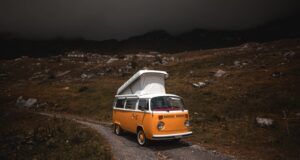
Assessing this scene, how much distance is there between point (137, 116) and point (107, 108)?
18.5 m

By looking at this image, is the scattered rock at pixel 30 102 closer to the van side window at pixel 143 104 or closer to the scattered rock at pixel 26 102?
the scattered rock at pixel 26 102

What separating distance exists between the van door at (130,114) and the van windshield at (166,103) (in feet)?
6.76

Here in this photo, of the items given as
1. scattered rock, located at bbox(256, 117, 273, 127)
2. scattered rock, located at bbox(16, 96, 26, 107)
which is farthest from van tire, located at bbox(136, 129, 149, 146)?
scattered rock, located at bbox(16, 96, 26, 107)

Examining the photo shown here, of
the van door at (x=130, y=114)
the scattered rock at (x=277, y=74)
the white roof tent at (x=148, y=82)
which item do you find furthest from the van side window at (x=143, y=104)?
the scattered rock at (x=277, y=74)

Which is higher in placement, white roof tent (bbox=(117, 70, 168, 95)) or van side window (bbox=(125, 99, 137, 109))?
white roof tent (bbox=(117, 70, 168, 95))

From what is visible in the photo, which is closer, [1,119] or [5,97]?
[1,119]

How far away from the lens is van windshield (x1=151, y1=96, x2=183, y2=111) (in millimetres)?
13072

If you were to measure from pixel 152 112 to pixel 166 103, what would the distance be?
1.52 metres

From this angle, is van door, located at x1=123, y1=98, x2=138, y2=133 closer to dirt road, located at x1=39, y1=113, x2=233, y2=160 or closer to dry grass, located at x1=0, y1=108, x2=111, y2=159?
dirt road, located at x1=39, y1=113, x2=233, y2=160

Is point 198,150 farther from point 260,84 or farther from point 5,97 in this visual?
point 5,97

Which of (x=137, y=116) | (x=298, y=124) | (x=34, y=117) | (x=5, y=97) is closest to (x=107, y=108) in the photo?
(x=34, y=117)

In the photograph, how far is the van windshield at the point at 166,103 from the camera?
13.1 metres

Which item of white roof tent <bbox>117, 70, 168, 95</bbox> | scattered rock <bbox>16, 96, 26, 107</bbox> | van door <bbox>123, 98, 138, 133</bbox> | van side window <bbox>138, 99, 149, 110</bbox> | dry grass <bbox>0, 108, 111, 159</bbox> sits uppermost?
white roof tent <bbox>117, 70, 168, 95</bbox>

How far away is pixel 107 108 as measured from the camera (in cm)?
3169
